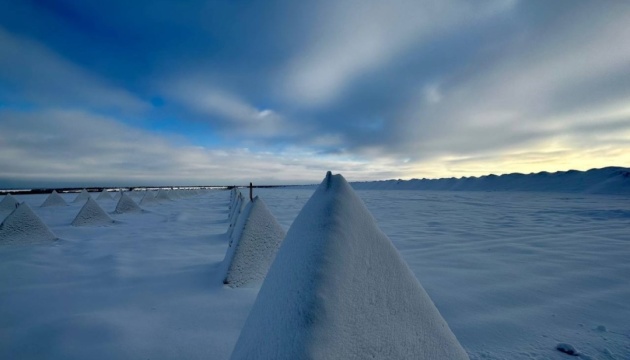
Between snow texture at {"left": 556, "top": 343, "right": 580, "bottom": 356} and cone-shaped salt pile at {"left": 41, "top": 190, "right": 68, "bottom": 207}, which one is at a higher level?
cone-shaped salt pile at {"left": 41, "top": 190, "right": 68, "bottom": 207}

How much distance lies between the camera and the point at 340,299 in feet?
3.91

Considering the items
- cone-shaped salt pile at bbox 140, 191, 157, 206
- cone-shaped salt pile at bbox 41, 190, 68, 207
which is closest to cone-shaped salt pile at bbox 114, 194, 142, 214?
cone-shaped salt pile at bbox 140, 191, 157, 206

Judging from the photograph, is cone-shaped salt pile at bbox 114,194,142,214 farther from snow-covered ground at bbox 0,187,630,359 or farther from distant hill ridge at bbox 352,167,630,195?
distant hill ridge at bbox 352,167,630,195

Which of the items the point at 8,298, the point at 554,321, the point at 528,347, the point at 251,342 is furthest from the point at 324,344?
the point at 8,298

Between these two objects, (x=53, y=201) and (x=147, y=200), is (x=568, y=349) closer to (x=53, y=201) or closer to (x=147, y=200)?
(x=147, y=200)

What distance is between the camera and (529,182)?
127ft

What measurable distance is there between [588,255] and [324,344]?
7.18 metres

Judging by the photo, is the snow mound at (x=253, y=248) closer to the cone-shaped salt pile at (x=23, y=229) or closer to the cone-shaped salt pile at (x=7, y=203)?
the cone-shaped salt pile at (x=23, y=229)

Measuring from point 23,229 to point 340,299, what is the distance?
31.8ft

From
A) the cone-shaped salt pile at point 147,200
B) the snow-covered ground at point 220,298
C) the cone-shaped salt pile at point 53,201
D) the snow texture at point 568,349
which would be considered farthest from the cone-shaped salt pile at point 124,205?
the snow texture at point 568,349

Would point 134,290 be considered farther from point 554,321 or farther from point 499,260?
point 499,260

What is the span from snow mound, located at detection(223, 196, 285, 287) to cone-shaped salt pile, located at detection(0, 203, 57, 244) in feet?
21.5

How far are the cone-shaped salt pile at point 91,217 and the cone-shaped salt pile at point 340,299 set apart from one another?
1226cm

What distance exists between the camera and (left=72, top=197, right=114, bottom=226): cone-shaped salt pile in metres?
10.3
